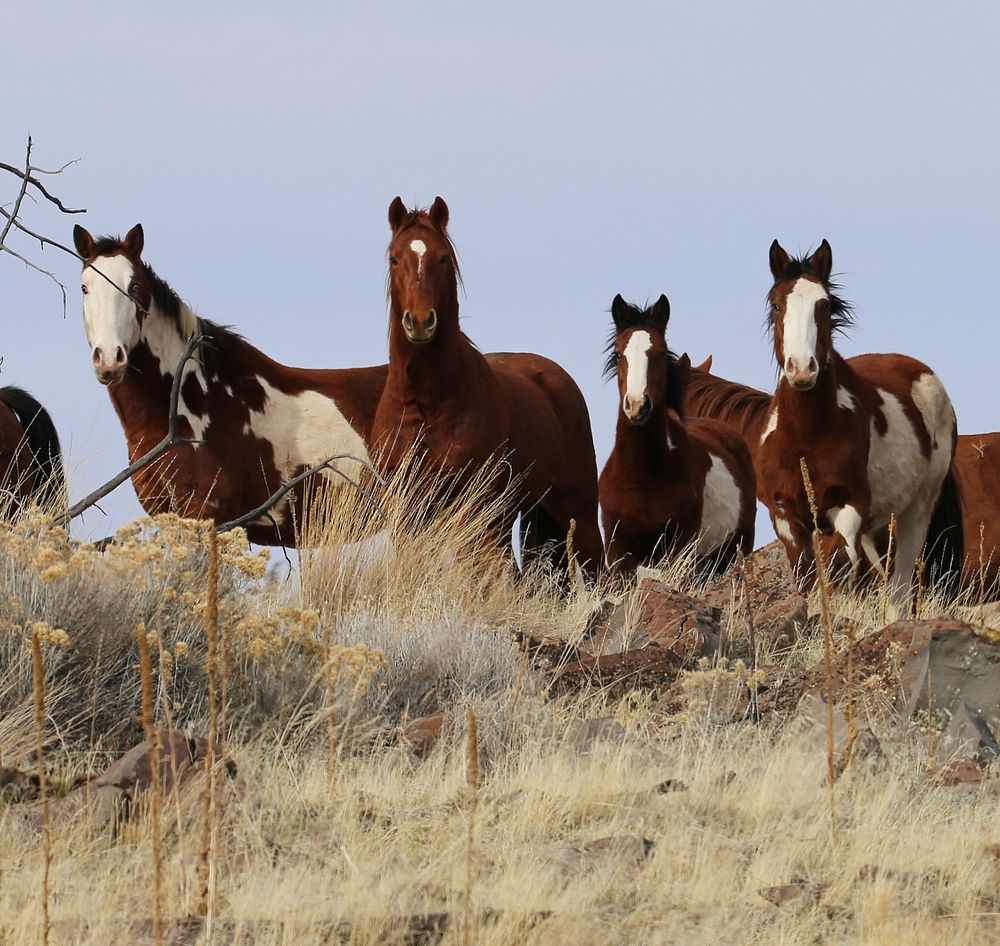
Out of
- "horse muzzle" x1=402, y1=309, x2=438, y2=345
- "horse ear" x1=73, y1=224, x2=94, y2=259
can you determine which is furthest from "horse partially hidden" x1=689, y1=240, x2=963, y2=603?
"horse ear" x1=73, y1=224, x2=94, y2=259

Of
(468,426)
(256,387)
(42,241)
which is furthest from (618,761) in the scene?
(256,387)

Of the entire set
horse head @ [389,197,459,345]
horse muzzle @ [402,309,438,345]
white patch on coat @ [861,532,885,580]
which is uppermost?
horse head @ [389,197,459,345]

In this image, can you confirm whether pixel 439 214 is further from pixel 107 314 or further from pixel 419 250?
pixel 107 314

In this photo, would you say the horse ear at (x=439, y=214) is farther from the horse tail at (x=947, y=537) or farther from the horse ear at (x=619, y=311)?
the horse tail at (x=947, y=537)

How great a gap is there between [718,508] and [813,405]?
8.43 feet

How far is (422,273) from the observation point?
30.9ft

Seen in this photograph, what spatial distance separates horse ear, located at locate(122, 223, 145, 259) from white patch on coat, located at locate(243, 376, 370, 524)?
1.19 meters

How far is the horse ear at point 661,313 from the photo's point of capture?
1198 centimetres

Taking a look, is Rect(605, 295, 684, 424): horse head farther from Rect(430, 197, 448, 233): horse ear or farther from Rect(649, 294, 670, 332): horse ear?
Rect(430, 197, 448, 233): horse ear

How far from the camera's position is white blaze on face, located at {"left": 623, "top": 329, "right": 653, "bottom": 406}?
1123 cm

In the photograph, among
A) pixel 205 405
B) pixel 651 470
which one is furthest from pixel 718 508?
pixel 205 405

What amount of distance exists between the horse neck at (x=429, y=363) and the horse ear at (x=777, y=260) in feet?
7.45

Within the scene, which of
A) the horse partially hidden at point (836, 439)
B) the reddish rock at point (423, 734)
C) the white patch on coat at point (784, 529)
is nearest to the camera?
the reddish rock at point (423, 734)

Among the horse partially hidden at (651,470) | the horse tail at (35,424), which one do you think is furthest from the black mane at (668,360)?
the horse tail at (35,424)
